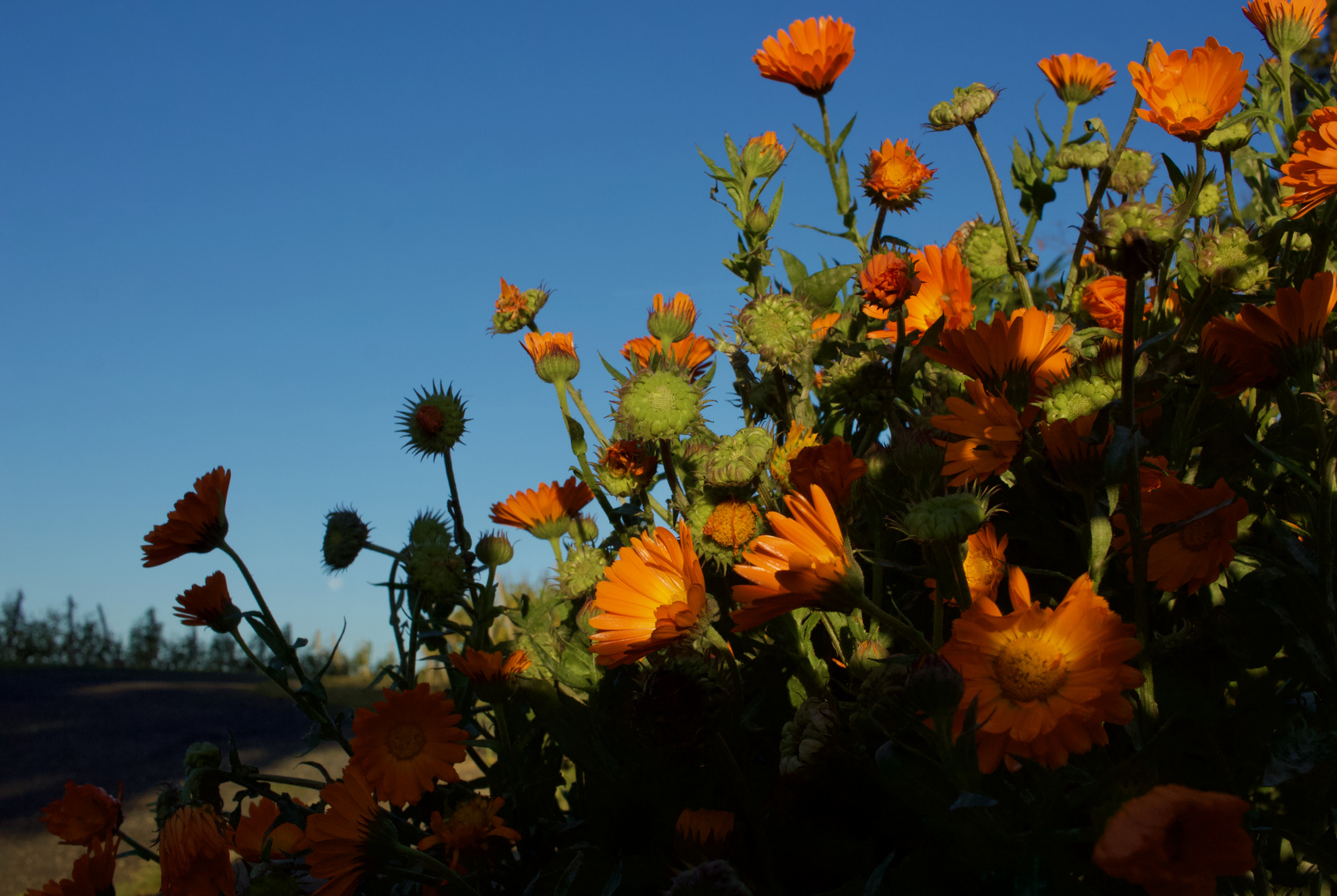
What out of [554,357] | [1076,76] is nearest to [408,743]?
[554,357]

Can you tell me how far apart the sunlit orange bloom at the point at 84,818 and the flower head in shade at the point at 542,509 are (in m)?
0.85

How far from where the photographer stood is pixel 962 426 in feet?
3.27

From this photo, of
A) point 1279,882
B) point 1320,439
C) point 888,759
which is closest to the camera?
point 888,759

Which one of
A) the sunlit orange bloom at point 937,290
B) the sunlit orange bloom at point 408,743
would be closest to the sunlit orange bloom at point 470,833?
the sunlit orange bloom at point 408,743

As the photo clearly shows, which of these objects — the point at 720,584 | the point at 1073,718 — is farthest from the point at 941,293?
the point at 1073,718

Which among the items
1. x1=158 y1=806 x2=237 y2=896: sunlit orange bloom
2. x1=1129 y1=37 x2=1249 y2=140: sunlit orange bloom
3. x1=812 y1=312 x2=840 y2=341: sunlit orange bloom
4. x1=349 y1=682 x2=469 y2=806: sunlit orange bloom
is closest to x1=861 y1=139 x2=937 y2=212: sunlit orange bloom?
x1=812 y1=312 x2=840 y2=341: sunlit orange bloom

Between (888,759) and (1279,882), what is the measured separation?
2.52ft

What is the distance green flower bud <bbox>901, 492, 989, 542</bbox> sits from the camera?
80cm

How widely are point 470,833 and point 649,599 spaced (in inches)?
17.2

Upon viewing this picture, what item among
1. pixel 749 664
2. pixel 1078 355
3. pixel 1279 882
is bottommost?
pixel 1279 882

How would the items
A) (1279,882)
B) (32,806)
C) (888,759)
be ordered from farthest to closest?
(32,806) → (1279,882) → (888,759)

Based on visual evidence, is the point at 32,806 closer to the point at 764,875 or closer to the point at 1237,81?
the point at 764,875

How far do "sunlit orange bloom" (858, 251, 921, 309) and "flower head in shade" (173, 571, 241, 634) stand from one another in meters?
1.26

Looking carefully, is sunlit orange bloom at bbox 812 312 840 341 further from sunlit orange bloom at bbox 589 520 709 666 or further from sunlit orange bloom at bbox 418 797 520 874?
sunlit orange bloom at bbox 418 797 520 874
